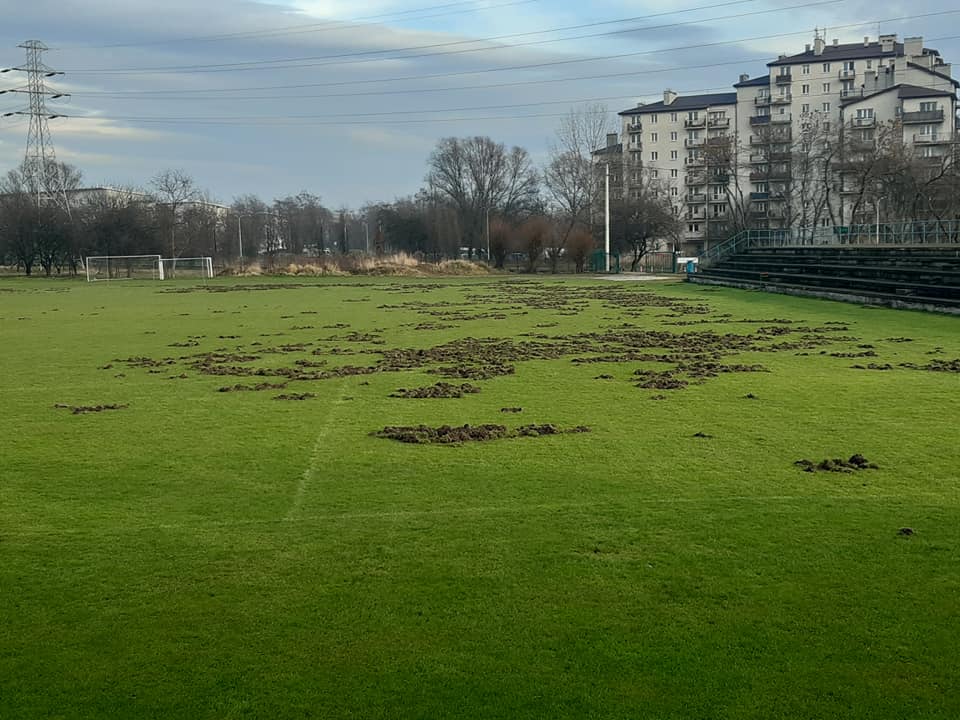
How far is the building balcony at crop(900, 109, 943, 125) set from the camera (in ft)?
305

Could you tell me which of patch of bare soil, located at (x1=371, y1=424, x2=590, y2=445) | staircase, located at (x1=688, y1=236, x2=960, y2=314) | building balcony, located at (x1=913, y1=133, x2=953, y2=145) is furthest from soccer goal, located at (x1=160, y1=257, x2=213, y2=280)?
building balcony, located at (x1=913, y1=133, x2=953, y2=145)

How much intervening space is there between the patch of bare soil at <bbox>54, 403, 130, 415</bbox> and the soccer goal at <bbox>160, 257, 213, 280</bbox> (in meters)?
59.4

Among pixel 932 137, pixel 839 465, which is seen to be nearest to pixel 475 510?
pixel 839 465

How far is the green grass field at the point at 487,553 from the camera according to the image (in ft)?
12.3

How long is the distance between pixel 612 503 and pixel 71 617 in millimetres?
3542

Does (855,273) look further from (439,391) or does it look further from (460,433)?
(460,433)

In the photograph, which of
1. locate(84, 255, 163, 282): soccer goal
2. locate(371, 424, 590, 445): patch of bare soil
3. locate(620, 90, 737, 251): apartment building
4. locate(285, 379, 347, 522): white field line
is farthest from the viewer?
locate(620, 90, 737, 251): apartment building

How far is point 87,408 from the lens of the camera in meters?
10.8

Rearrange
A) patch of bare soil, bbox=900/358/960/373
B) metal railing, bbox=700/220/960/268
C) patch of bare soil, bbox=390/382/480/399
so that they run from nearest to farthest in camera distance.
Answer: patch of bare soil, bbox=390/382/480/399 < patch of bare soil, bbox=900/358/960/373 < metal railing, bbox=700/220/960/268

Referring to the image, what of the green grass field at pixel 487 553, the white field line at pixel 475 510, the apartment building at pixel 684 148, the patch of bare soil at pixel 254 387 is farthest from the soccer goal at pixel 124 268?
the white field line at pixel 475 510

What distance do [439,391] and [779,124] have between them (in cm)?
9984

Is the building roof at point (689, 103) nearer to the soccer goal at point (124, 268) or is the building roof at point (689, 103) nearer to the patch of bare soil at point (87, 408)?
the soccer goal at point (124, 268)

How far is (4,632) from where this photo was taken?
434 cm

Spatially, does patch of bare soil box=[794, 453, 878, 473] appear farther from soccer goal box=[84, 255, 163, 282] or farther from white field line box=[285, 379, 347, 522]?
soccer goal box=[84, 255, 163, 282]
